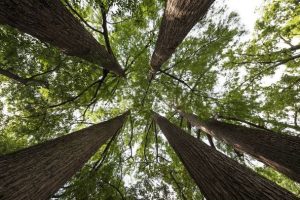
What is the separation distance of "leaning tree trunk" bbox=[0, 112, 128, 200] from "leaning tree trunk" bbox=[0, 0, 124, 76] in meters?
1.72

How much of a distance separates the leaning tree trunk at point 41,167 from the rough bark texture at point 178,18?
9.06ft

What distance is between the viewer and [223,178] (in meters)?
2.89

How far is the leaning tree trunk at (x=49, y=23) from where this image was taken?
2.36 m

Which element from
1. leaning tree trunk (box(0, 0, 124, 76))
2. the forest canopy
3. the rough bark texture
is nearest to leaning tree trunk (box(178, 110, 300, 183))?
the forest canopy

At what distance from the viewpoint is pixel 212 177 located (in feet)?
9.96

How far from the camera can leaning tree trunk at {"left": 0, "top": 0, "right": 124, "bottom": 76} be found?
2.36 m

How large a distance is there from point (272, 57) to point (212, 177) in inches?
270

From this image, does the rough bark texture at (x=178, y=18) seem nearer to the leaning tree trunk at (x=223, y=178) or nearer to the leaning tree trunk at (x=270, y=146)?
the leaning tree trunk at (x=223, y=178)

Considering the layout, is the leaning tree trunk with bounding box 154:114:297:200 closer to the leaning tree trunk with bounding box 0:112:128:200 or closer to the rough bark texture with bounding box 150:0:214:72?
the leaning tree trunk with bounding box 0:112:128:200

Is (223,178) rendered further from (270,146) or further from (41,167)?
(41,167)

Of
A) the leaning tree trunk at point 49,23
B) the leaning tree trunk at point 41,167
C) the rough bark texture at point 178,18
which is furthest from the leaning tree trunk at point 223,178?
the leaning tree trunk at point 49,23

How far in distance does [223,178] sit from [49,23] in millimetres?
3316

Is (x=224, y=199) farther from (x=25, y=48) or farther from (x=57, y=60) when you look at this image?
(x=25, y=48)

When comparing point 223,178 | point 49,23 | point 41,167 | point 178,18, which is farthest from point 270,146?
point 49,23
